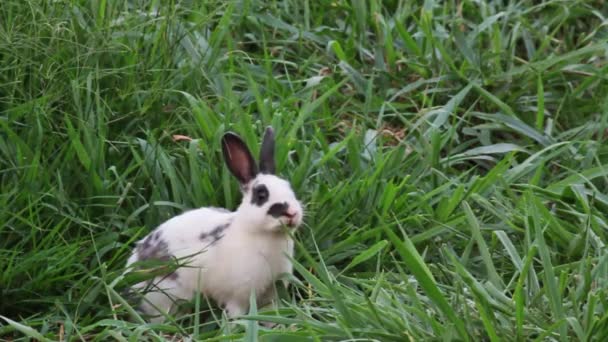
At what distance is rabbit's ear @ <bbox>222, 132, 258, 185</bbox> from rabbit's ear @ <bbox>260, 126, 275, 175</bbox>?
0.12 ft

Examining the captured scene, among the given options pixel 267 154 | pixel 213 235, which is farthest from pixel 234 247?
pixel 267 154

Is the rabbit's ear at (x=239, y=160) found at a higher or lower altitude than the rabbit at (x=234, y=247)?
higher

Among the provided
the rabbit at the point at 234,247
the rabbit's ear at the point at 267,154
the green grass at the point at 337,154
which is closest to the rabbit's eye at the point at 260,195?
the rabbit at the point at 234,247

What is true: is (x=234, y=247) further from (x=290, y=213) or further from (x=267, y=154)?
(x=267, y=154)

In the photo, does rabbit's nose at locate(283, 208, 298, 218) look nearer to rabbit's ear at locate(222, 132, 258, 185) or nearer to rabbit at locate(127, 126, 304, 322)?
rabbit at locate(127, 126, 304, 322)

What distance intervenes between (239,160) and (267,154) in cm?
10

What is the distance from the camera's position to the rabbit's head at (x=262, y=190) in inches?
182

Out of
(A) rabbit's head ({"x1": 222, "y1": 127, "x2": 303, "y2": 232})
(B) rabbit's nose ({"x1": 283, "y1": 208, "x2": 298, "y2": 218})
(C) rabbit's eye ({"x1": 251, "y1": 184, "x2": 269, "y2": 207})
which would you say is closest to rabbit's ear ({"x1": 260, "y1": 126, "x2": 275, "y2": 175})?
(A) rabbit's head ({"x1": 222, "y1": 127, "x2": 303, "y2": 232})

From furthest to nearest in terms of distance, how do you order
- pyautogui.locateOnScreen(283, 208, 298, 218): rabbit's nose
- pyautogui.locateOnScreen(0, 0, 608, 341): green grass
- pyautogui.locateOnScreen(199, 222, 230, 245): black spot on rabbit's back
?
pyautogui.locateOnScreen(199, 222, 230, 245): black spot on rabbit's back → pyautogui.locateOnScreen(283, 208, 298, 218): rabbit's nose → pyautogui.locateOnScreen(0, 0, 608, 341): green grass

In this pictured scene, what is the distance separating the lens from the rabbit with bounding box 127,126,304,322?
4.66 metres

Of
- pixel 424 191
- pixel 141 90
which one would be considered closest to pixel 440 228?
pixel 424 191

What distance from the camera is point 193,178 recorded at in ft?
16.9

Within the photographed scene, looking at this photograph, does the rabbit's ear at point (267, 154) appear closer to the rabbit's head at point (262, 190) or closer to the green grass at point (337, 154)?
the rabbit's head at point (262, 190)

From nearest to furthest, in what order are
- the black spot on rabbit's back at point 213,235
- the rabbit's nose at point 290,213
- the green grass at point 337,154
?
the green grass at point 337,154 < the rabbit's nose at point 290,213 < the black spot on rabbit's back at point 213,235
